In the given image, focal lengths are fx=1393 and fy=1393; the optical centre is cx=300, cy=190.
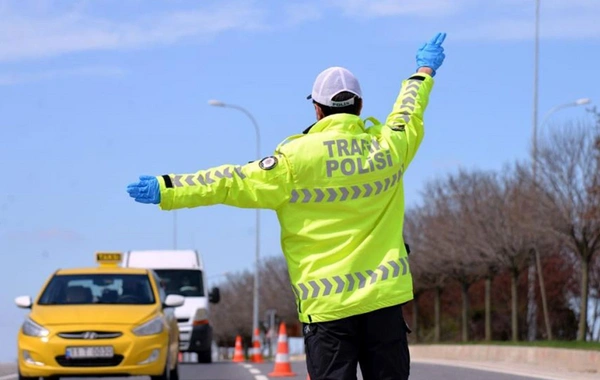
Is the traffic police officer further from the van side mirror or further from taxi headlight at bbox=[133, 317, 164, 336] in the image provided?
the van side mirror

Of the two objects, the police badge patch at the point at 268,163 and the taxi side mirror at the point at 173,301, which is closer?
the police badge patch at the point at 268,163

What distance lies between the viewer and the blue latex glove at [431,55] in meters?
6.70

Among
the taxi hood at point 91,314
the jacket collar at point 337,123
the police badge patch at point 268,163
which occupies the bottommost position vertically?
the taxi hood at point 91,314

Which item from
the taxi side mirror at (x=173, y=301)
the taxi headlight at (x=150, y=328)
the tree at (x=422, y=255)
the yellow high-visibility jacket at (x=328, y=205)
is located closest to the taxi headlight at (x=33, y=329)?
the taxi headlight at (x=150, y=328)

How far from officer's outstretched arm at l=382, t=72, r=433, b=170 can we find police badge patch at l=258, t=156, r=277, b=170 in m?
0.55

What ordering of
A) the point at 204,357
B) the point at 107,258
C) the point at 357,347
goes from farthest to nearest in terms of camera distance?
the point at 204,357, the point at 107,258, the point at 357,347

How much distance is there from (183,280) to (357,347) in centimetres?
2497

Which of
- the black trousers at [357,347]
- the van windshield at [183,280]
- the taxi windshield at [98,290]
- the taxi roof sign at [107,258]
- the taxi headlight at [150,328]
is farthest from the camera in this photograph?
the van windshield at [183,280]

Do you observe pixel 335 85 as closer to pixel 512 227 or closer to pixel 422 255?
pixel 512 227

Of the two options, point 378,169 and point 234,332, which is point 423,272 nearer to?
point 378,169

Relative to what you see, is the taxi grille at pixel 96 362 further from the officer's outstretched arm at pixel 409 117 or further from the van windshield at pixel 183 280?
the van windshield at pixel 183 280

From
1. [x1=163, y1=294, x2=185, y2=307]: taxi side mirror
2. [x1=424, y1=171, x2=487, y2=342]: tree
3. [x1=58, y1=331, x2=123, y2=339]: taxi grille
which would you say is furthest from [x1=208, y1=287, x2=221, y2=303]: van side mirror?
[x1=424, y1=171, x2=487, y2=342]: tree

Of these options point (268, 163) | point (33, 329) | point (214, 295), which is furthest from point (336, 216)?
point (214, 295)

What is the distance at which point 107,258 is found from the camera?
18359mm
